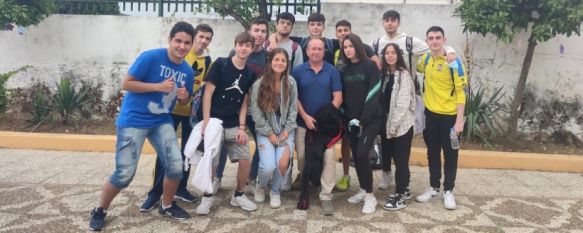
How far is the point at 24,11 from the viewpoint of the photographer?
6648 millimetres

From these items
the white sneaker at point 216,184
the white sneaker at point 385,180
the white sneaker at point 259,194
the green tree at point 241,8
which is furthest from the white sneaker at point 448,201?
the green tree at point 241,8

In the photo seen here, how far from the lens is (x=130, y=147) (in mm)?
3422

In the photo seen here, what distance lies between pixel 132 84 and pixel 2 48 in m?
5.73

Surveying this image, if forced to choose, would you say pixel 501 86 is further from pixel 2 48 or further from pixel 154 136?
pixel 2 48

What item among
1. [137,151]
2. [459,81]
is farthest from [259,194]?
[459,81]

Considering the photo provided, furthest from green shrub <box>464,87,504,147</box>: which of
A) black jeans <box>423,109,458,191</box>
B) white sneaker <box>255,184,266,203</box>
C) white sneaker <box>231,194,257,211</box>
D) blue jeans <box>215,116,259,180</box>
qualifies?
white sneaker <box>231,194,257,211</box>

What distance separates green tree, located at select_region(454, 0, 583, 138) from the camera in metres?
5.53

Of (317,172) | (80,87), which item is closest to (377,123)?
(317,172)

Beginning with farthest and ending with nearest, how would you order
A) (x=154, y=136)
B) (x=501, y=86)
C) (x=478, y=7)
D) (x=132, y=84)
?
(x=501, y=86)
(x=478, y=7)
(x=154, y=136)
(x=132, y=84)

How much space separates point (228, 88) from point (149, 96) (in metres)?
0.68

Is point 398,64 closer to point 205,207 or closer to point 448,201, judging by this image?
point 448,201

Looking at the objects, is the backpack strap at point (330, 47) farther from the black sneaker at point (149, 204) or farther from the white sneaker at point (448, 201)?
the black sneaker at point (149, 204)

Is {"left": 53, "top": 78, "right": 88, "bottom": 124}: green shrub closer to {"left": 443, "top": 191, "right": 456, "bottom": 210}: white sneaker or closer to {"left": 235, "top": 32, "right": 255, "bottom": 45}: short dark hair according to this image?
{"left": 235, "top": 32, "right": 255, "bottom": 45}: short dark hair

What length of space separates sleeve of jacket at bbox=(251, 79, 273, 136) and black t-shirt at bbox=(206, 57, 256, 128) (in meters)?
0.07
